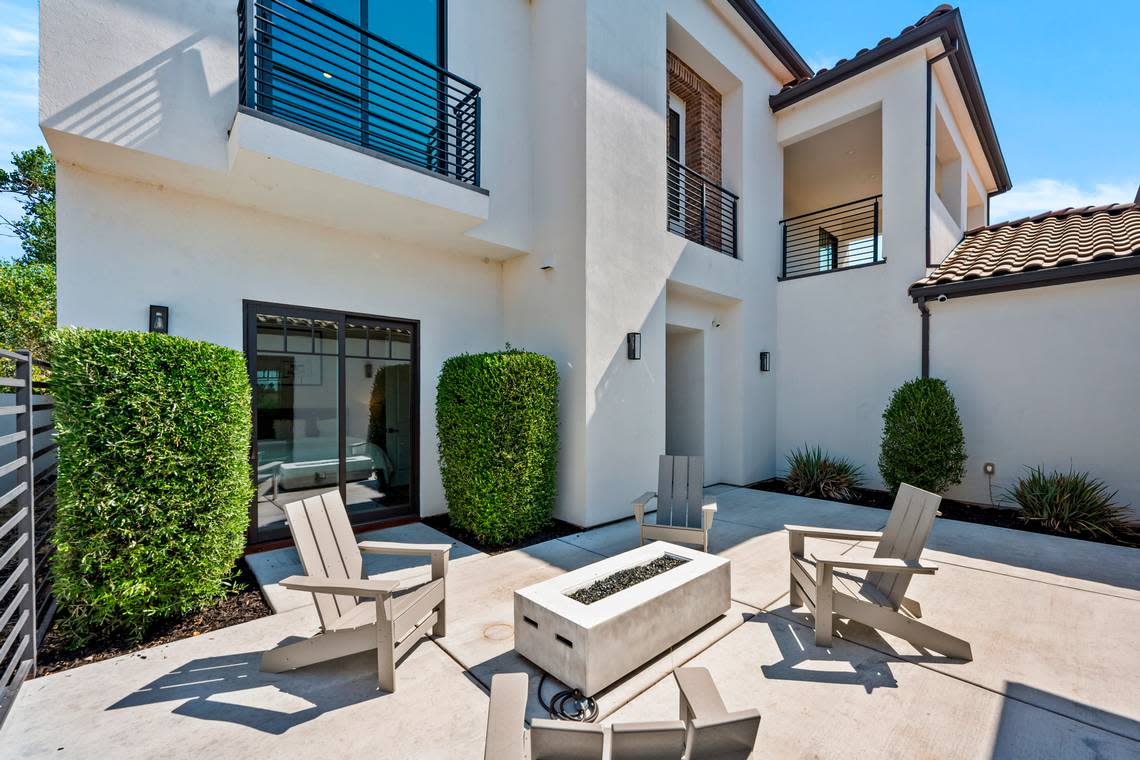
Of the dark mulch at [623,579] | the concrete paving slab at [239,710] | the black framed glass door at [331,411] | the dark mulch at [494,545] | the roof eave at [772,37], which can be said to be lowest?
the dark mulch at [494,545]

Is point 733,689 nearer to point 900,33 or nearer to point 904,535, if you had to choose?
point 904,535

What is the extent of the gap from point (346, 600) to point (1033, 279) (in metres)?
9.57

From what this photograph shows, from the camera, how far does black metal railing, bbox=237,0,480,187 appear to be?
14.6 ft

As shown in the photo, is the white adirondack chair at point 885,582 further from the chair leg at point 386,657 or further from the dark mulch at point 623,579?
→ the chair leg at point 386,657

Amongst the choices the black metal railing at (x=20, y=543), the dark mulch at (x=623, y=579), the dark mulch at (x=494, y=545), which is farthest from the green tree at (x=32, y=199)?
the dark mulch at (x=623, y=579)

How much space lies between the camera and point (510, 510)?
5570mm

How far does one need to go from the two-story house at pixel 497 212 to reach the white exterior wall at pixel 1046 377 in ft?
2.81

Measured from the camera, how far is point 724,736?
1.63 meters

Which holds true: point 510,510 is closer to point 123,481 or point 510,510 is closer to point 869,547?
point 123,481

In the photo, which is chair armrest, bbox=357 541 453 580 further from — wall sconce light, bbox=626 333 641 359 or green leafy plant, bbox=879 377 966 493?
green leafy plant, bbox=879 377 966 493

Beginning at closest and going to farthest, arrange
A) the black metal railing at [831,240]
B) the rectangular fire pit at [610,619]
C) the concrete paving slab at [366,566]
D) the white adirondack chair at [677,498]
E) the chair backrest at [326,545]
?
the rectangular fire pit at [610,619] < the chair backrest at [326,545] < the concrete paving slab at [366,566] < the white adirondack chair at [677,498] < the black metal railing at [831,240]

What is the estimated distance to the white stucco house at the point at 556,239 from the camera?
14.4ft

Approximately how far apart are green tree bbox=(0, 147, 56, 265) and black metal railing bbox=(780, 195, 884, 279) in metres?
28.3

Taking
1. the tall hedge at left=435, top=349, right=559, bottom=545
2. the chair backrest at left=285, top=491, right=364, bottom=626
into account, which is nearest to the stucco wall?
the tall hedge at left=435, top=349, right=559, bottom=545
